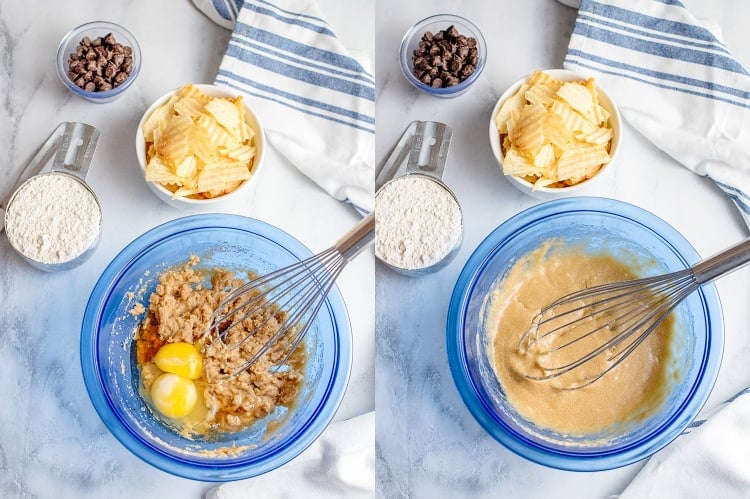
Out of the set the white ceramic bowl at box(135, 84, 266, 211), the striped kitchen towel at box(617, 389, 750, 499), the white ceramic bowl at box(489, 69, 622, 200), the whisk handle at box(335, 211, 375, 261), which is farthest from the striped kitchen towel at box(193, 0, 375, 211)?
the striped kitchen towel at box(617, 389, 750, 499)

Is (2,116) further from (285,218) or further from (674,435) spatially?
(674,435)

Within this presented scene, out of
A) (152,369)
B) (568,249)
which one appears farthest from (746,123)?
(152,369)

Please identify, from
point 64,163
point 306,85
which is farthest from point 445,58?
point 64,163

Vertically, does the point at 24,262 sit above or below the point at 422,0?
below

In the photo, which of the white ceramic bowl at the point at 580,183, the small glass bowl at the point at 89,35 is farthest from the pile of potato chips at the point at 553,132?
the small glass bowl at the point at 89,35

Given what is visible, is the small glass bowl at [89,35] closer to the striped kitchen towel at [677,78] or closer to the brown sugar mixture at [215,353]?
the brown sugar mixture at [215,353]

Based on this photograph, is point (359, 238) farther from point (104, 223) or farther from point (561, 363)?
point (104, 223)

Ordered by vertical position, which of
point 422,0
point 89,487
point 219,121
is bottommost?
point 89,487
